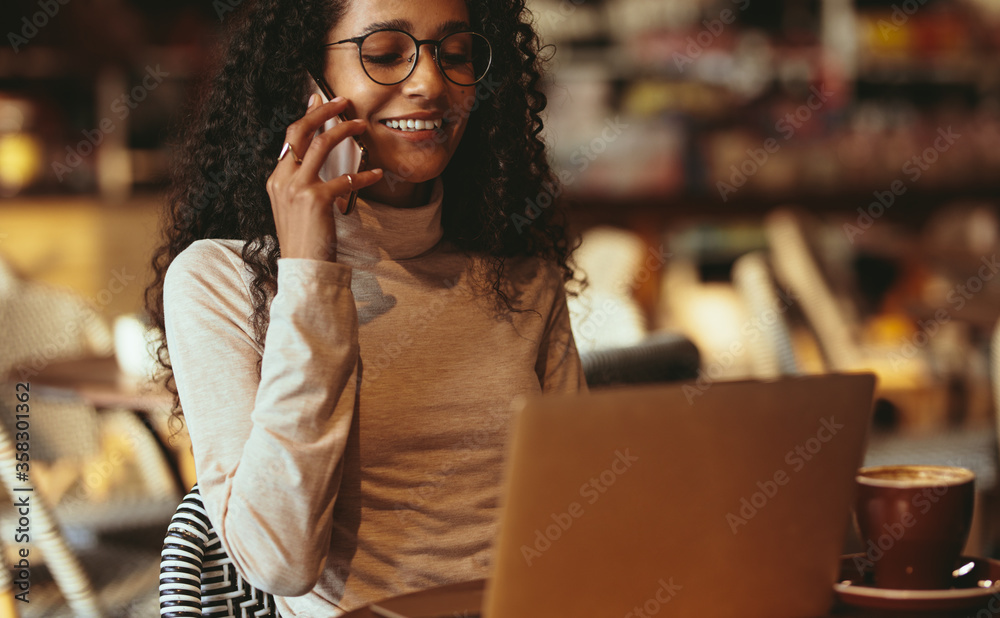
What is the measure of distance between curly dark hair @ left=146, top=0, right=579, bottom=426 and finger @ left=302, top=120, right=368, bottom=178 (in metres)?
0.14

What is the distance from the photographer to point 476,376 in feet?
4.16

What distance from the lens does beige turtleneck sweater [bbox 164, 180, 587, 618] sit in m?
0.99

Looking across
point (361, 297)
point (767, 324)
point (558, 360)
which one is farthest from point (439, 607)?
point (767, 324)

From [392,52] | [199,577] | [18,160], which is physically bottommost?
[199,577]

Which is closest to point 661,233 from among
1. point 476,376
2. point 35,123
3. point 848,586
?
point 35,123

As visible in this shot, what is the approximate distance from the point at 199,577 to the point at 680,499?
612 millimetres

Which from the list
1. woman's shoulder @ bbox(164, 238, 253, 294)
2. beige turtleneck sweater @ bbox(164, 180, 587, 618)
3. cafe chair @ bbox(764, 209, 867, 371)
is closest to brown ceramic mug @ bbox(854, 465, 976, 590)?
beige turtleneck sweater @ bbox(164, 180, 587, 618)

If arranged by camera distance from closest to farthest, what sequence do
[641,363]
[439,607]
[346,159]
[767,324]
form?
1. [439,607]
2. [346,159]
3. [641,363]
4. [767,324]

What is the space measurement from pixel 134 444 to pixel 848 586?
9.15 ft

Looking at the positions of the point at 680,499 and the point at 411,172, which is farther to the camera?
the point at 411,172

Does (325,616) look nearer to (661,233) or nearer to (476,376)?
(476,376)

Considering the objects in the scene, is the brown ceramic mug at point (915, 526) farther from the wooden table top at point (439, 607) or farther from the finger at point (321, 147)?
the finger at point (321, 147)

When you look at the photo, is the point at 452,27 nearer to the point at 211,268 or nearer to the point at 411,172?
the point at 411,172

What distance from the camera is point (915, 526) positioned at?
874mm
